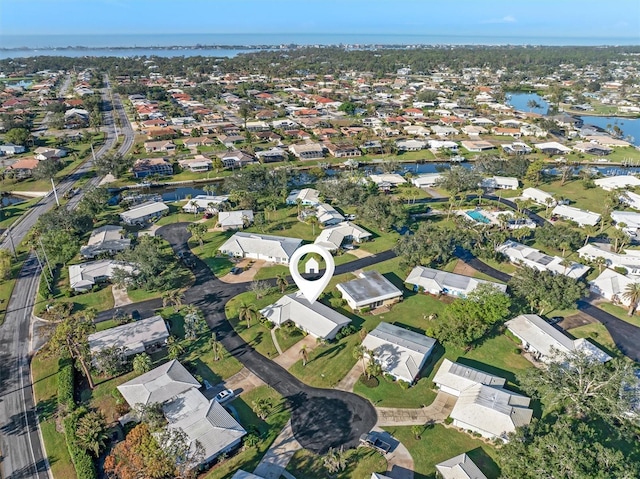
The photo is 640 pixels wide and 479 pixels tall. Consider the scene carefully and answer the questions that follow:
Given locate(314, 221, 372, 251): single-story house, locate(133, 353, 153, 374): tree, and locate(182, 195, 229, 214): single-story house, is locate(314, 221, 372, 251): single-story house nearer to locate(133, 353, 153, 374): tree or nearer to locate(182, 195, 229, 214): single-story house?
locate(182, 195, 229, 214): single-story house

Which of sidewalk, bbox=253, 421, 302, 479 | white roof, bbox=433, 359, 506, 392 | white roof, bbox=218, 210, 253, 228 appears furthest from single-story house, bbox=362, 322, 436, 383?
white roof, bbox=218, 210, 253, 228

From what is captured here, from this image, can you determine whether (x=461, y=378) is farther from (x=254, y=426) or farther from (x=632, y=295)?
(x=632, y=295)

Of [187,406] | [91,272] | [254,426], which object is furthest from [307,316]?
[91,272]

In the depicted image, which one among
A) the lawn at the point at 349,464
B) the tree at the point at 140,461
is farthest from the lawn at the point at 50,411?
the lawn at the point at 349,464

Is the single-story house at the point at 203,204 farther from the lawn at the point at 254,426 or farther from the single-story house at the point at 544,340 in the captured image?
the single-story house at the point at 544,340

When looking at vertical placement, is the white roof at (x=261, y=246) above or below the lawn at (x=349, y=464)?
above

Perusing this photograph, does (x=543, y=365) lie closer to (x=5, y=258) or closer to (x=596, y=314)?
(x=596, y=314)

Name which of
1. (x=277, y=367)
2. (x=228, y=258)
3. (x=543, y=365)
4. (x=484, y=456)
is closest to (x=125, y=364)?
(x=277, y=367)
